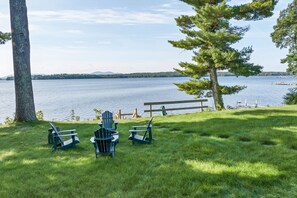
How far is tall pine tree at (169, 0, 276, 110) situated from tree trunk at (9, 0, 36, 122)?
9861 millimetres

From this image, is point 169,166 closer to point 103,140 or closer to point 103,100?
point 103,140

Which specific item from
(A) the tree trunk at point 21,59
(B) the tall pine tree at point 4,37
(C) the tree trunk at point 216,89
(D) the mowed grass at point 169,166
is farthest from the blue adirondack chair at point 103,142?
(C) the tree trunk at point 216,89

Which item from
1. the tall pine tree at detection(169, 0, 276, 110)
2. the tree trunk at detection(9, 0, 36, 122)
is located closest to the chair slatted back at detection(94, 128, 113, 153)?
the tree trunk at detection(9, 0, 36, 122)

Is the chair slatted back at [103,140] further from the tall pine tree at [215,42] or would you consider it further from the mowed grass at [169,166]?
the tall pine tree at [215,42]

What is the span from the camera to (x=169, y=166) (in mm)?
5543

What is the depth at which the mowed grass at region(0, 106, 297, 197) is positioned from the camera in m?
4.43

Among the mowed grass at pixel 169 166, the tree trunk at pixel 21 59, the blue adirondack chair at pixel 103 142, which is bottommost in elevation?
the mowed grass at pixel 169 166

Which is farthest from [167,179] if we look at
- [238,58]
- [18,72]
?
[238,58]

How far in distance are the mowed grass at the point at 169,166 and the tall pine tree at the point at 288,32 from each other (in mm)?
15431

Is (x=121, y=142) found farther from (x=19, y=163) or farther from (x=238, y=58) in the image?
(x=238, y=58)

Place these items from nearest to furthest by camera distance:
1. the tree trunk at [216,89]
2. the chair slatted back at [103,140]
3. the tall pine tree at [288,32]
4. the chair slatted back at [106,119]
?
the chair slatted back at [103,140] < the chair slatted back at [106,119] < the tree trunk at [216,89] < the tall pine tree at [288,32]

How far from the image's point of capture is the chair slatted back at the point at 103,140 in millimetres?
6242

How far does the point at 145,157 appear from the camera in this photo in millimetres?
6266

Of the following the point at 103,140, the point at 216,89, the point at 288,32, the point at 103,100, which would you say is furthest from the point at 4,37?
the point at 103,100
